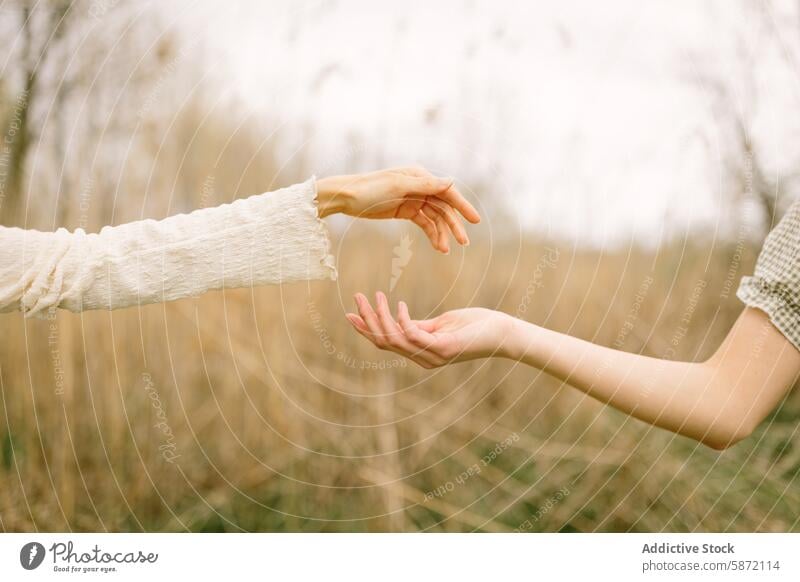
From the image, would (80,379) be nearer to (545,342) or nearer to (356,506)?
(356,506)

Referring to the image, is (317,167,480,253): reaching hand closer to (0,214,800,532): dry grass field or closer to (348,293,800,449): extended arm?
(348,293,800,449): extended arm

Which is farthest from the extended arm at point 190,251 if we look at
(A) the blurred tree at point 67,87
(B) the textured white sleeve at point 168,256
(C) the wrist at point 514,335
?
(A) the blurred tree at point 67,87

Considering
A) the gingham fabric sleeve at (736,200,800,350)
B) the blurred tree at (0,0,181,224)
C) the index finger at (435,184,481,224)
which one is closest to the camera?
the gingham fabric sleeve at (736,200,800,350)

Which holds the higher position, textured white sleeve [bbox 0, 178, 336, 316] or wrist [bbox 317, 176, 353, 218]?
wrist [bbox 317, 176, 353, 218]

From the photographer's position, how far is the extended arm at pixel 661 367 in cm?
72

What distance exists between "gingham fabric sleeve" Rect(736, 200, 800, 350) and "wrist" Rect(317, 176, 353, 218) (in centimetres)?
40

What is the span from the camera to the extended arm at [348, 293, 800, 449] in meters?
0.72

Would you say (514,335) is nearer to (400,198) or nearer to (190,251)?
(400,198)

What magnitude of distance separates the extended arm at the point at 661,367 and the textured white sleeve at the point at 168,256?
0.31 ft

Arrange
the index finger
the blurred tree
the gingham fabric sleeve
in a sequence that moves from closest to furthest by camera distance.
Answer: the gingham fabric sleeve < the index finger < the blurred tree

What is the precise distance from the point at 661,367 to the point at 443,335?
21 centimetres

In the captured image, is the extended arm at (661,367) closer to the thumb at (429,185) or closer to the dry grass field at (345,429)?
the thumb at (429,185)

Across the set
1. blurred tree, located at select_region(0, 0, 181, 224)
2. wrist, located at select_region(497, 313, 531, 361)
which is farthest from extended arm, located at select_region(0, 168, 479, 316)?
blurred tree, located at select_region(0, 0, 181, 224)
